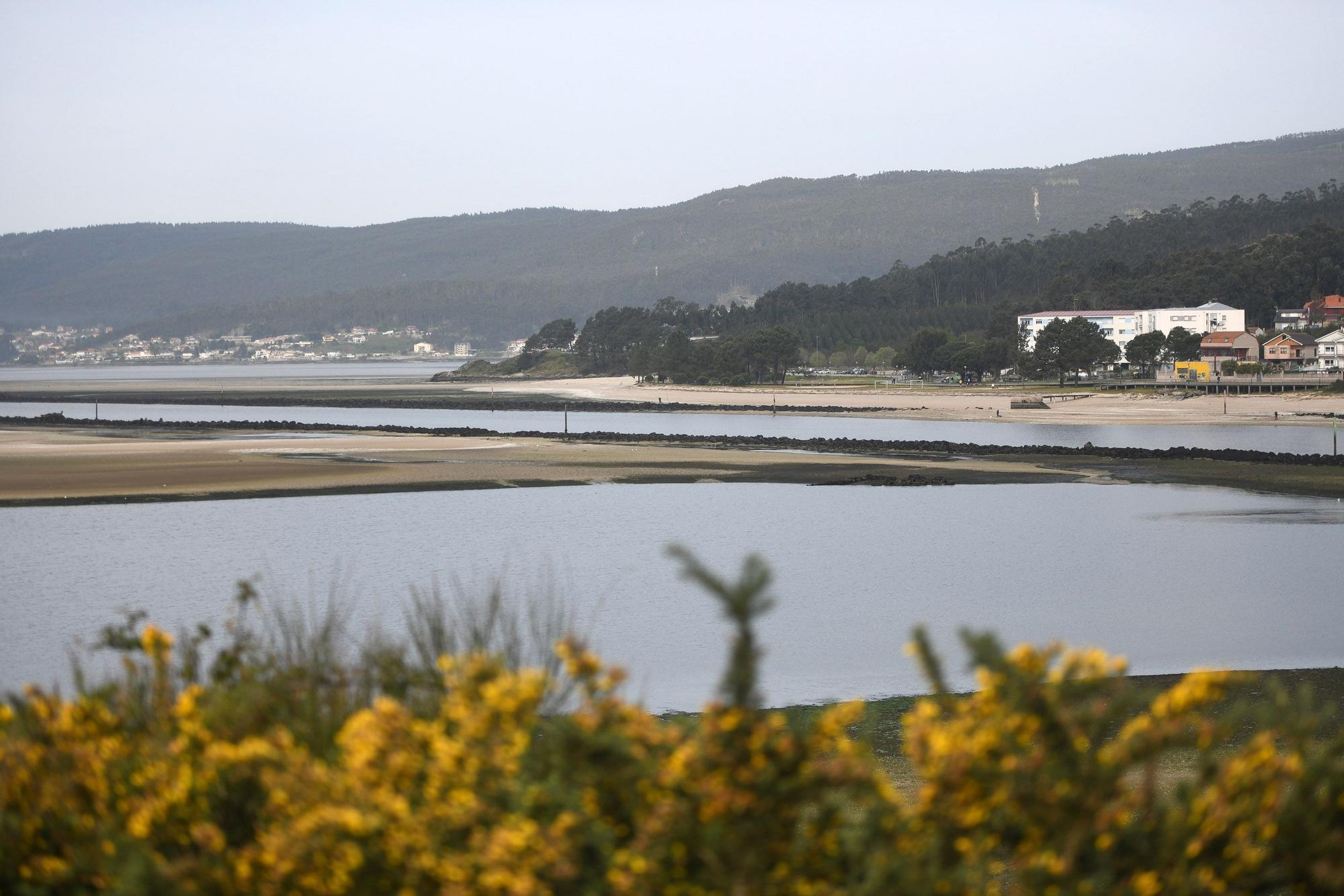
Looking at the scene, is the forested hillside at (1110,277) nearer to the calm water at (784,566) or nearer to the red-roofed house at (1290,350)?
the red-roofed house at (1290,350)

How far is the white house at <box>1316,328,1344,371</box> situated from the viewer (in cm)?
8461

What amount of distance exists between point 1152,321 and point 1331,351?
77.2 feet

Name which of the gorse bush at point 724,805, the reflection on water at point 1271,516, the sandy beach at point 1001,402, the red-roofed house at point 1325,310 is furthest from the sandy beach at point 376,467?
the red-roofed house at point 1325,310

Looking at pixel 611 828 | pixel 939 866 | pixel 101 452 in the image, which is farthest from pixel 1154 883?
pixel 101 452

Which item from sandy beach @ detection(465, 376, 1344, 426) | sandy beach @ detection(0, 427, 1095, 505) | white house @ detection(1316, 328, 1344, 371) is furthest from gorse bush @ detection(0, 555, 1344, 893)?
white house @ detection(1316, 328, 1344, 371)

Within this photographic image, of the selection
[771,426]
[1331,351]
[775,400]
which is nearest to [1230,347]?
[1331,351]

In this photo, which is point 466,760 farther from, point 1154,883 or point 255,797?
point 1154,883

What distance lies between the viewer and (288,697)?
16.1 feet

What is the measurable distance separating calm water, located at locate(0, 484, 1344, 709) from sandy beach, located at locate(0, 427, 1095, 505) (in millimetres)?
2035

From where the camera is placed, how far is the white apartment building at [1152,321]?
353 feet

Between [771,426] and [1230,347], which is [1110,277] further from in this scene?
[771,426]

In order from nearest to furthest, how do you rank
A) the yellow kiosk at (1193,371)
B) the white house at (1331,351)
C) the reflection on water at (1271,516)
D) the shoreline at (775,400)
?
the reflection on water at (1271,516), the shoreline at (775,400), the yellow kiosk at (1193,371), the white house at (1331,351)

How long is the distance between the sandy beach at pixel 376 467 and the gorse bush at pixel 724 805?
29750mm

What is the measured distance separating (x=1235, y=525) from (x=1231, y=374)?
62955 millimetres
